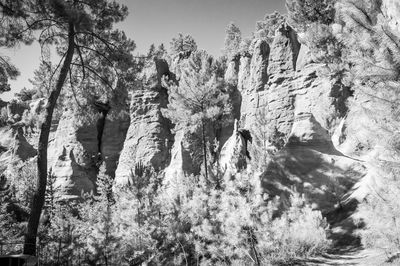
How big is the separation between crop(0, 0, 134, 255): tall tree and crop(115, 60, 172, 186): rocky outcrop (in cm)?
2205

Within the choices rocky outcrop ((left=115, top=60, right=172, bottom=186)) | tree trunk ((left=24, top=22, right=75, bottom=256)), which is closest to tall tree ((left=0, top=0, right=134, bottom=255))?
tree trunk ((left=24, top=22, right=75, bottom=256))

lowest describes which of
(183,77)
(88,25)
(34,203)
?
(34,203)

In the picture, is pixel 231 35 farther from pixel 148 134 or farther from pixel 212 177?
pixel 212 177

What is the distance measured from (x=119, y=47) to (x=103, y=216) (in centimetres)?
720

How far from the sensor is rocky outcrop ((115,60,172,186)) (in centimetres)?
3594

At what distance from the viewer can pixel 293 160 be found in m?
13.4

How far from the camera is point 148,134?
1476 inches

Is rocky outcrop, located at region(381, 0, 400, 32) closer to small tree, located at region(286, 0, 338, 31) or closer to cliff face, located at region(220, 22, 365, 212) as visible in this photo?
cliff face, located at region(220, 22, 365, 212)

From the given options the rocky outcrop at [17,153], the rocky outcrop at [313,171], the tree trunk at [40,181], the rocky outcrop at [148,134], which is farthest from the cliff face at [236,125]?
the tree trunk at [40,181]

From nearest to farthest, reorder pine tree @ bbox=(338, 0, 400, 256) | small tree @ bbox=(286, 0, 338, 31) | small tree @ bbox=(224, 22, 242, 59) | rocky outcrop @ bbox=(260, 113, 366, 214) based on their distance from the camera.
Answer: pine tree @ bbox=(338, 0, 400, 256) → rocky outcrop @ bbox=(260, 113, 366, 214) → small tree @ bbox=(286, 0, 338, 31) → small tree @ bbox=(224, 22, 242, 59)

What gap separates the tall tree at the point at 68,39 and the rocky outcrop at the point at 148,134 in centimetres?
2205

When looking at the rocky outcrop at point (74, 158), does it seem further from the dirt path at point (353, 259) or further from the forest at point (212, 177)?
the dirt path at point (353, 259)

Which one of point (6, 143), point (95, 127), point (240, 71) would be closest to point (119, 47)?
point (95, 127)

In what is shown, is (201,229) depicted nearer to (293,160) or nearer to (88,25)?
(293,160)
